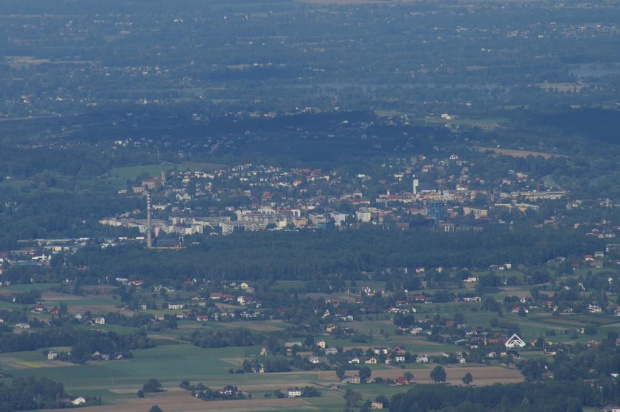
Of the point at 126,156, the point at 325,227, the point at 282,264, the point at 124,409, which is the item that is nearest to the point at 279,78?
the point at 126,156

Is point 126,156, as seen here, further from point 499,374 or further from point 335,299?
point 499,374

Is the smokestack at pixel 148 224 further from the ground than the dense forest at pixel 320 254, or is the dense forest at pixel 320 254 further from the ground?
the smokestack at pixel 148 224

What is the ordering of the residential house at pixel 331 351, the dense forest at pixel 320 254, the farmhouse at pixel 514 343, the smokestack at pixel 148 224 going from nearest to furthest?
the residential house at pixel 331 351 < the farmhouse at pixel 514 343 < the dense forest at pixel 320 254 < the smokestack at pixel 148 224

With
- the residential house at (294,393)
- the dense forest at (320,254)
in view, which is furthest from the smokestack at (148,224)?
the residential house at (294,393)

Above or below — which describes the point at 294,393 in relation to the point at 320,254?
below

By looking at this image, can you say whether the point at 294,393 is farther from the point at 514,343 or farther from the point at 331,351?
the point at 514,343

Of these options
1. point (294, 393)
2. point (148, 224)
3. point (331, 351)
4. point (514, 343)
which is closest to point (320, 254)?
point (148, 224)

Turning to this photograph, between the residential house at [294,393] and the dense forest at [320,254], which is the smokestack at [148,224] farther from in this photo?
the residential house at [294,393]

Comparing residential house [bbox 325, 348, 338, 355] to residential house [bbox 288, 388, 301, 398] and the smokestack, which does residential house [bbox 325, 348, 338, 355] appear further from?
the smokestack

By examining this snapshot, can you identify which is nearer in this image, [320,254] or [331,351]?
[331,351]

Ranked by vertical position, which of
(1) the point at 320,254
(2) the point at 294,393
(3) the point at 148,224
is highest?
(3) the point at 148,224

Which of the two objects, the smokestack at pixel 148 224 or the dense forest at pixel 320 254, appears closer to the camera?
the dense forest at pixel 320 254
